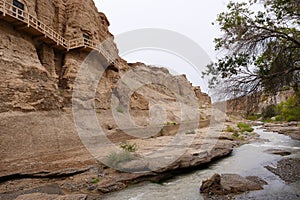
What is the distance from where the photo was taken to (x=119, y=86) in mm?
31047

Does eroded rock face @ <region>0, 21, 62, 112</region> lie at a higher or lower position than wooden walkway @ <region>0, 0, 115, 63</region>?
lower

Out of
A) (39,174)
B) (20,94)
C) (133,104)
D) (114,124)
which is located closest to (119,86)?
(133,104)

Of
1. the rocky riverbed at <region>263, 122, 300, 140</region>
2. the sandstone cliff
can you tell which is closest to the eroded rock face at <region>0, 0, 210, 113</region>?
the sandstone cliff

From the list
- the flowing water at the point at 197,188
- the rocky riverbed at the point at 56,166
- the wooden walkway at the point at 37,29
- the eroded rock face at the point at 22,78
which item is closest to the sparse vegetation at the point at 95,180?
the rocky riverbed at the point at 56,166

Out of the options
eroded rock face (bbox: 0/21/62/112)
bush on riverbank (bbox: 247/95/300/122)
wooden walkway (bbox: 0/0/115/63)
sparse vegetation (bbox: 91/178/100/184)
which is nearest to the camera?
sparse vegetation (bbox: 91/178/100/184)

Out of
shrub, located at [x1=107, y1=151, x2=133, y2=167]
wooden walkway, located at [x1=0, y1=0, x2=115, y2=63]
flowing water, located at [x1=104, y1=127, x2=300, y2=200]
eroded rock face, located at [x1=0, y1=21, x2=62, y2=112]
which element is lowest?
Answer: flowing water, located at [x1=104, y1=127, x2=300, y2=200]

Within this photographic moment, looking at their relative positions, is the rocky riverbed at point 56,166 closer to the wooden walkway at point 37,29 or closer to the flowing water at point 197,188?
the flowing water at point 197,188

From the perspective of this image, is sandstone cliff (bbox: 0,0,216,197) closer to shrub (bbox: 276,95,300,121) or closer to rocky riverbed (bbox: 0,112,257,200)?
rocky riverbed (bbox: 0,112,257,200)

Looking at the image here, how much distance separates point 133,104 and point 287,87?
88.2ft

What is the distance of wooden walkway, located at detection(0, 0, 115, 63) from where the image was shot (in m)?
16.1

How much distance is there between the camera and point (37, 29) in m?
18.4

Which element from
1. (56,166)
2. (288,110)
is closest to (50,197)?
(56,166)

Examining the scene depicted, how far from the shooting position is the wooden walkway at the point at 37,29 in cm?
1607

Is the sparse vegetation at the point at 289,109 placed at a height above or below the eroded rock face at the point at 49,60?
below
